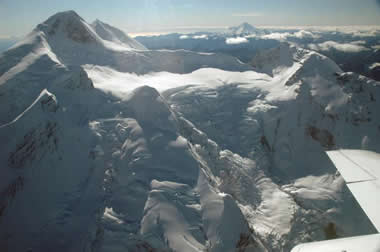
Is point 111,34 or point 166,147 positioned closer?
point 166,147

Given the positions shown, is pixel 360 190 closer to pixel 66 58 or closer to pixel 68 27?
pixel 66 58

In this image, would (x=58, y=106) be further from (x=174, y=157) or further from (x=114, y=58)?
(x=114, y=58)

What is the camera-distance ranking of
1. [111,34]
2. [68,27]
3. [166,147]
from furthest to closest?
1. [111,34]
2. [68,27]
3. [166,147]

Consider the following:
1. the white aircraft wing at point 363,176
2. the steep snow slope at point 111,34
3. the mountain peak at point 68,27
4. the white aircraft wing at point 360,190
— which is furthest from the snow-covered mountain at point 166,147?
the steep snow slope at point 111,34

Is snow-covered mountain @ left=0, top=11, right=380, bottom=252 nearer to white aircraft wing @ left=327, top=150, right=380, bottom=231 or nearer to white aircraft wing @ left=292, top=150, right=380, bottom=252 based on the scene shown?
white aircraft wing @ left=327, top=150, right=380, bottom=231

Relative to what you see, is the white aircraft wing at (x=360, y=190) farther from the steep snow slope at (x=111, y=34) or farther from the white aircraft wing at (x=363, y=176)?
the steep snow slope at (x=111, y=34)

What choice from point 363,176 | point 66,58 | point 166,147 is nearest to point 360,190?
point 363,176

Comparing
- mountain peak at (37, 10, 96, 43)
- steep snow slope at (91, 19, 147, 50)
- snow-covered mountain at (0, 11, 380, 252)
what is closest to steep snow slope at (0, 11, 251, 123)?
mountain peak at (37, 10, 96, 43)

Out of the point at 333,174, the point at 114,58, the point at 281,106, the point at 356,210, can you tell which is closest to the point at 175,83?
the point at 114,58
